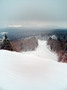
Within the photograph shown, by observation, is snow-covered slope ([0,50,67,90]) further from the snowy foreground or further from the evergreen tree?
the evergreen tree

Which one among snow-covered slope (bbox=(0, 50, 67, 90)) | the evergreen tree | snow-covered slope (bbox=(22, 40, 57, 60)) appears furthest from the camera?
the evergreen tree

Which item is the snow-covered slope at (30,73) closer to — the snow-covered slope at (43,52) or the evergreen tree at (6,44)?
the snow-covered slope at (43,52)

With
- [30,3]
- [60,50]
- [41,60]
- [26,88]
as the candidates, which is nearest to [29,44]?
[41,60]

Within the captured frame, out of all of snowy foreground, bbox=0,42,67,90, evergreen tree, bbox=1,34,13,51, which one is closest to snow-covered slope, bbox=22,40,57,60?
snowy foreground, bbox=0,42,67,90

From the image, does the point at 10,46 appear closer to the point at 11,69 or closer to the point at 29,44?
the point at 29,44

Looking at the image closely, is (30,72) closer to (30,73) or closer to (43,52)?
(30,73)

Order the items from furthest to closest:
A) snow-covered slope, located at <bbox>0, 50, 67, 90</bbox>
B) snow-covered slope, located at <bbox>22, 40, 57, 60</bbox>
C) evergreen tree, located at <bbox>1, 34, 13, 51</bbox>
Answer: evergreen tree, located at <bbox>1, 34, 13, 51</bbox> → snow-covered slope, located at <bbox>22, 40, 57, 60</bbox> → snow-covered slope, located at <bbox>0, 50, 67, 90</bbox>

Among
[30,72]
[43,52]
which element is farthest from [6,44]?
[30,72]
